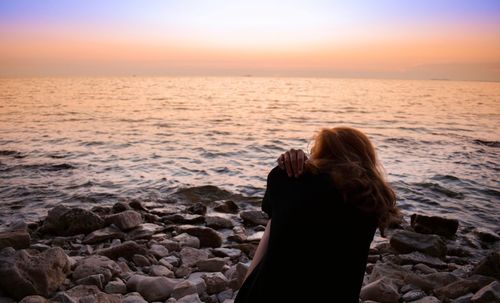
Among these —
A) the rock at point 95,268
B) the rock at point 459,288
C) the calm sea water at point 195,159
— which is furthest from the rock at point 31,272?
the rock at point 459,288

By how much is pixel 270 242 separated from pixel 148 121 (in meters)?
27.2

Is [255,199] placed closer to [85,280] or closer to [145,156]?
[85,280]

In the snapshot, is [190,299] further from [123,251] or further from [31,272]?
[123,251]

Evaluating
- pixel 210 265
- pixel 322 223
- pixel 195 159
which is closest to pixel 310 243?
pixel 322 223

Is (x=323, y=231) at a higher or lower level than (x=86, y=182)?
higher

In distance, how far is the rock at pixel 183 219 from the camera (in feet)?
28.0

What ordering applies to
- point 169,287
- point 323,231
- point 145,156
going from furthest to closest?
point 145,156
point 169,287
point 323,231

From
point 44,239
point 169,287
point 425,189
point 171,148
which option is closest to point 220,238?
point 169,287

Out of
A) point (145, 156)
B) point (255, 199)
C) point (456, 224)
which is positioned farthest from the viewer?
point (145, 156)

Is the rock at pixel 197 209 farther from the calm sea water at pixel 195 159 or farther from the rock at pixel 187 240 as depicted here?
the rock at pixel 187 240

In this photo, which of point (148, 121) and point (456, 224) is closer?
point (456, 224)

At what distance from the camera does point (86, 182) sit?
39.2 feet

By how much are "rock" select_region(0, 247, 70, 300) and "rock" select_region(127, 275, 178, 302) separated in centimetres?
86

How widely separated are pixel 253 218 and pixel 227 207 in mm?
1081
